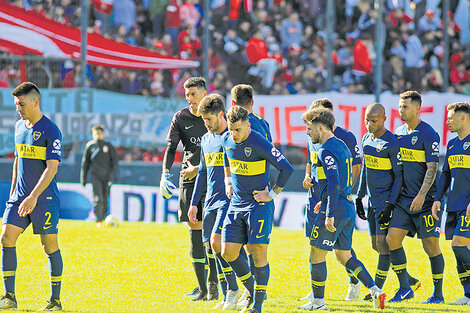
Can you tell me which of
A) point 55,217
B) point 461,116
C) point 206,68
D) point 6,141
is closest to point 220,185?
point 55,217

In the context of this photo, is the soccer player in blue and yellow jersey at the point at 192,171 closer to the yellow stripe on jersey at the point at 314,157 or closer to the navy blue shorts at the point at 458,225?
the yellow stripe on jersey at the point at 314,157

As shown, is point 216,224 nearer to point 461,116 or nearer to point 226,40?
A: point 461,116

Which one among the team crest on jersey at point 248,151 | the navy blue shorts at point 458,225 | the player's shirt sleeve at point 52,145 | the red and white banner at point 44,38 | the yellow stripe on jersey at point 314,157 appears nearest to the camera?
the team crest on jersey at point 248,151

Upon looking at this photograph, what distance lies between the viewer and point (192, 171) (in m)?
8.35

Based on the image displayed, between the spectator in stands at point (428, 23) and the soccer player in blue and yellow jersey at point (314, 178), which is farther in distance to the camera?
the spectator in stands at point (428, 23)

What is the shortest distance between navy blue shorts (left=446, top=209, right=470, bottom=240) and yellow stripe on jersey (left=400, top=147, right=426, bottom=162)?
0.71 metres

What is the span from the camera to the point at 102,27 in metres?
19.0

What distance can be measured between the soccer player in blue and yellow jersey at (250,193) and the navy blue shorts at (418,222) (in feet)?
6.59

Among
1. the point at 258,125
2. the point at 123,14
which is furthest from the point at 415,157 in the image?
the point at 123,14

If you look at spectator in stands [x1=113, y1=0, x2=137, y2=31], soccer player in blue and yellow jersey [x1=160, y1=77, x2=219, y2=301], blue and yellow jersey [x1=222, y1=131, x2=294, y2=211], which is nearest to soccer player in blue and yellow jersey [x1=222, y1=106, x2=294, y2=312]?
blue and yellow jersey [x1=222, y1=131, x2=294, y2=211]

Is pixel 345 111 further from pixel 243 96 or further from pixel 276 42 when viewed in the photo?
pixel 243 96

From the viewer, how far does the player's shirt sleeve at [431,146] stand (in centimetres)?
830

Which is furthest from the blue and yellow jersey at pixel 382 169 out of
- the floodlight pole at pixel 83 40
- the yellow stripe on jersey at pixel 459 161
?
the floodlight pole at pixel 83 40

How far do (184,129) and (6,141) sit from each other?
9.27 m
